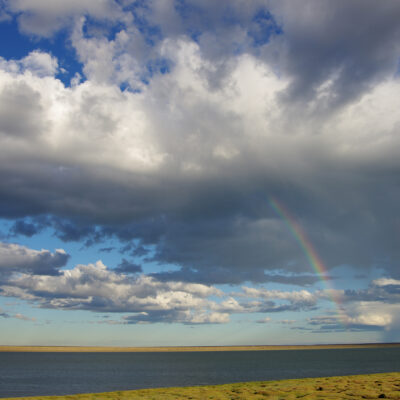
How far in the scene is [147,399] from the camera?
2455 cm

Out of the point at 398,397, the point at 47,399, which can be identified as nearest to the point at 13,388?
the point at 47,399

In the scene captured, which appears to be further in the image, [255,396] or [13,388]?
[13,388]

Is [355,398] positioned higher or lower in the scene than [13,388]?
higher

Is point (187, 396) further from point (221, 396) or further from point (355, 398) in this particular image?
point (355, 398)

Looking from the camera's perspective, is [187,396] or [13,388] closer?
[187,396]

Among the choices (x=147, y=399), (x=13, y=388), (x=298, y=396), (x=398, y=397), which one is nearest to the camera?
(x=398, y=397)

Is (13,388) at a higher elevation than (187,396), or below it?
below

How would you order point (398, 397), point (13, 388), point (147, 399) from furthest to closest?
1. point (13, 388)
2. point (147, 399)
3. point (398, 397)

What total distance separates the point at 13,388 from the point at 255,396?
62470mm

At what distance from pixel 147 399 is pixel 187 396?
99.8 inches

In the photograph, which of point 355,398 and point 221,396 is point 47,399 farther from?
point 355,398

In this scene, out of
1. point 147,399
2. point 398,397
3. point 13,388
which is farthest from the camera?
point 13,388

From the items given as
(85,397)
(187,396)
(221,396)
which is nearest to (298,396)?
(221,396)

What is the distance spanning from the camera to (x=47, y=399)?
25094mm
